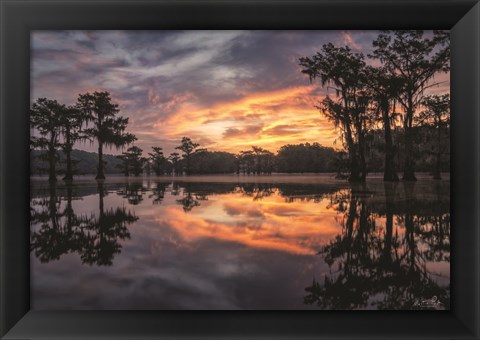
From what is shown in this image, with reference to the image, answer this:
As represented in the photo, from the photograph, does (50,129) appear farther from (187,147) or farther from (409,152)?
(409,152)

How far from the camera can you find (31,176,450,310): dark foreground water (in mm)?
2467

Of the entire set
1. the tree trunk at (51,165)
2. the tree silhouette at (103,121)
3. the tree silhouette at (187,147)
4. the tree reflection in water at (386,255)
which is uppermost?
the tree silhouette at (103,121)

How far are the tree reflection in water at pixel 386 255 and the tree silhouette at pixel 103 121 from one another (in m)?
3.66

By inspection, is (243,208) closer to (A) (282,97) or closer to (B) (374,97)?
(A) (282,97)

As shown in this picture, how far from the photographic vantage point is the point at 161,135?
465cm

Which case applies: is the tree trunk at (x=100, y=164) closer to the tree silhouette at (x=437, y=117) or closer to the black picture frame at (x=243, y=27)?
the black picture frame at (x=243, y=27)

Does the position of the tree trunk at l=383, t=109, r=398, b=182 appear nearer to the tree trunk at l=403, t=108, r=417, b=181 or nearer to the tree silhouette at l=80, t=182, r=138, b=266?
the tree trunk at l=403, t=108, r=417, b=181

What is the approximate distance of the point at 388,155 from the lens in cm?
522

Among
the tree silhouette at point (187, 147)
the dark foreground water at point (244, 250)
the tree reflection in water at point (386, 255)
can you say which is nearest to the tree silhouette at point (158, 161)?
the tree silhouette at point (187, 147)

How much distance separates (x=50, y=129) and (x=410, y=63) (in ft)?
20.9

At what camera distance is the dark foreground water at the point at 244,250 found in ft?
8.09

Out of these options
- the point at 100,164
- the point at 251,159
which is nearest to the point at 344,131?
the point at 251,159

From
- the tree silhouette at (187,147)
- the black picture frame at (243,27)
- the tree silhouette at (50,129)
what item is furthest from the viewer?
the tree silhouette at (187,147)

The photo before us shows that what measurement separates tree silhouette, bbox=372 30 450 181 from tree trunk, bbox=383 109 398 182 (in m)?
0.21
